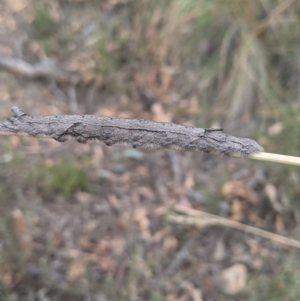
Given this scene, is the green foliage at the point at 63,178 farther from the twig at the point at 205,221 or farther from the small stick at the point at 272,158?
the small stick at the point at 272,158

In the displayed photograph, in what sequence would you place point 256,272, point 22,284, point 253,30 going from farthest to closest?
point 253,30
point 256,272
point 22,284

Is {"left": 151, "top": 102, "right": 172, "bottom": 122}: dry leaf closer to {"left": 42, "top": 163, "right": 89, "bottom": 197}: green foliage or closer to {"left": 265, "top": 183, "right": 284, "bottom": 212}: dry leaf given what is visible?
{"left": 42, "top": 163, "right": 89, "bottom": 197}: green foliage

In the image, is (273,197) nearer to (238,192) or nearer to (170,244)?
(238,192)

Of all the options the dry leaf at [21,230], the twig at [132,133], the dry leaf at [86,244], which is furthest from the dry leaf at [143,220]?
the twig at [132,133]

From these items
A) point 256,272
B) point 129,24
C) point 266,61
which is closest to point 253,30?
point 266,61

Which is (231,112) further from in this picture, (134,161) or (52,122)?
(52,122)

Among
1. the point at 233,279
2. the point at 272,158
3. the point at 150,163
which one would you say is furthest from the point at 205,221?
the point at 272,158

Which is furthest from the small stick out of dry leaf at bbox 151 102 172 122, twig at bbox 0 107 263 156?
dry leaf at bbox 151 102 172 122
